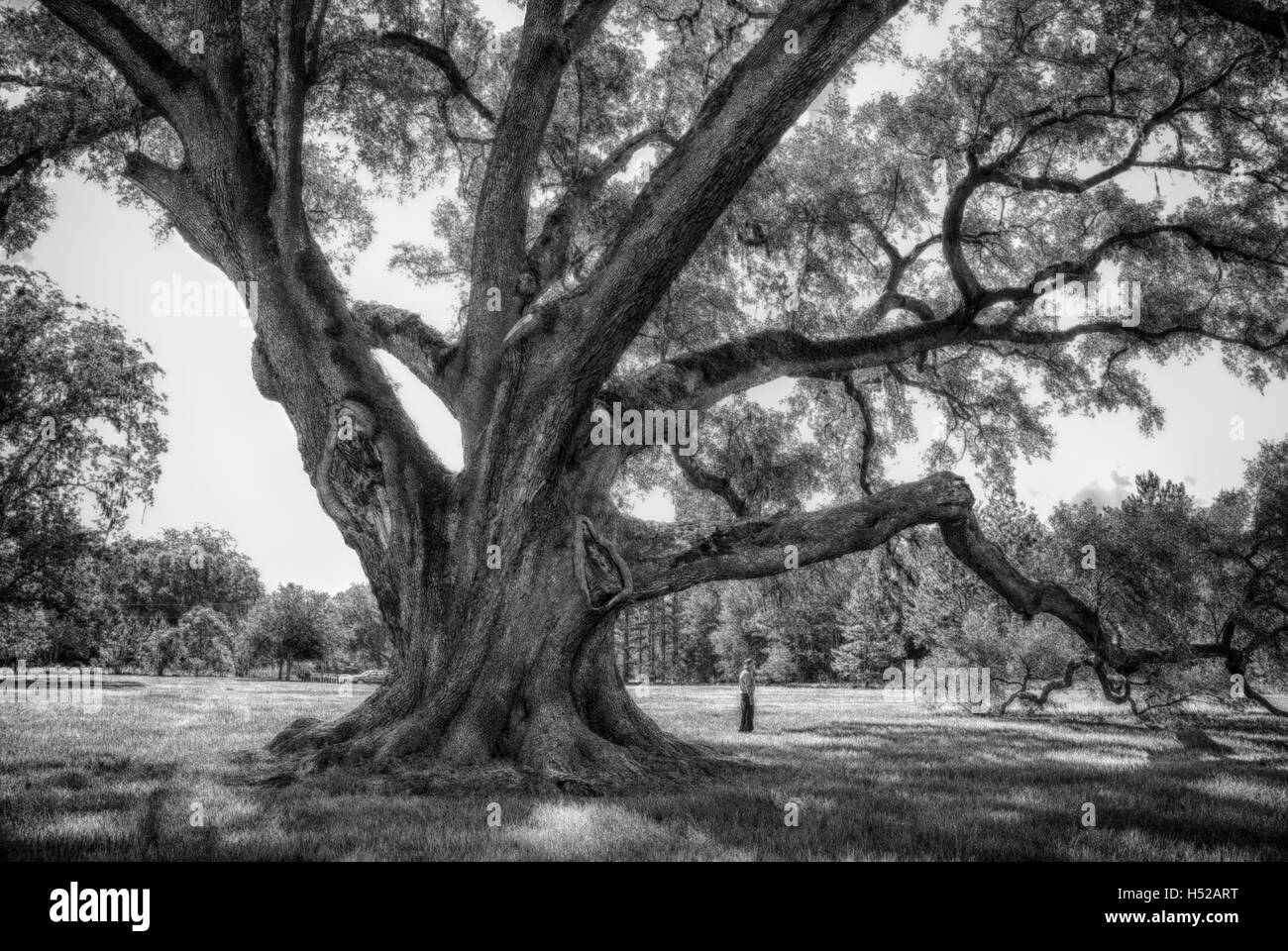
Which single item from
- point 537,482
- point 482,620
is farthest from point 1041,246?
point 482,620

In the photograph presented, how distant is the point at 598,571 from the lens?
8.61 m

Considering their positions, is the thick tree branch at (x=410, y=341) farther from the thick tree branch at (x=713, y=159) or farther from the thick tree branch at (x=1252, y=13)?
the thick tree branch at (x=1252, y=13)

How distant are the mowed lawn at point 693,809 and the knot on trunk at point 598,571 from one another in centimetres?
227

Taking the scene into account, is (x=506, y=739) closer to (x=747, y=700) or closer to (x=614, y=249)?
(x=614, y=249)

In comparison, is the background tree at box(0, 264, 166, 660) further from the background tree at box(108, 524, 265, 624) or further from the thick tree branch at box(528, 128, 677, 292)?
the background tree at box(108, 524, 265, 624)

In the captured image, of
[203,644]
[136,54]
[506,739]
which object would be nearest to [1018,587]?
[506,739]

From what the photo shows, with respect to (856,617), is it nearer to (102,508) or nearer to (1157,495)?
(1157,495)

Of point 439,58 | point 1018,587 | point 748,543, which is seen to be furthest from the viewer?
point 439,58

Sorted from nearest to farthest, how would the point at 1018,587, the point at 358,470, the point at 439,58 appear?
the point at 358,470 → the point at 1018,587 → the point at 439,58

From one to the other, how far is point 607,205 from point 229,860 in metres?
12.5

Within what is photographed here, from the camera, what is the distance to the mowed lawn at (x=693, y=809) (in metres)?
4.72
